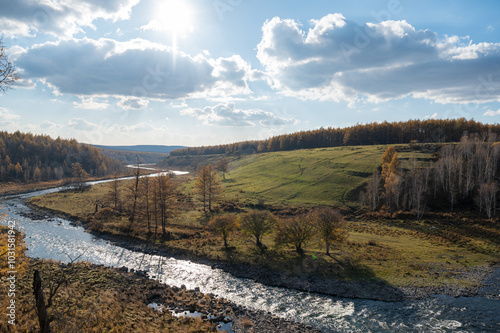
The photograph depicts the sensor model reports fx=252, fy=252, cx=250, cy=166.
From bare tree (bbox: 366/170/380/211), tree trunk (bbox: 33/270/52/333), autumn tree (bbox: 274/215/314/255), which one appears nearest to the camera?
tree trunk (bbox: 33/270/52/333)

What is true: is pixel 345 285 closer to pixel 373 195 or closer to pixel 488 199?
pixel 373 195

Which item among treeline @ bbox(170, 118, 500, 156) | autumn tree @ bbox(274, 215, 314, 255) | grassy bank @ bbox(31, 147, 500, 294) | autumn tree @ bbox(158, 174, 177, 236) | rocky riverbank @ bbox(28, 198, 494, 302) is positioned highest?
treeline @ bbox(170, 118, 500, 156)

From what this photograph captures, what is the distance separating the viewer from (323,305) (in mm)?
27984

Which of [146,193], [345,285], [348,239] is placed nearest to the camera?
[345,285]

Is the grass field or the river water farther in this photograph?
the grass field

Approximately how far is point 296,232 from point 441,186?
186 feet

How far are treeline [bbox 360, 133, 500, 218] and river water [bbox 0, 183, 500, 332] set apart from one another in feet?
134

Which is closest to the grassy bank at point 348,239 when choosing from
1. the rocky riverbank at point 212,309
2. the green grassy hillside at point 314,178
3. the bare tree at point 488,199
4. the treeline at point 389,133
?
the green grassy hillside at point 314,178

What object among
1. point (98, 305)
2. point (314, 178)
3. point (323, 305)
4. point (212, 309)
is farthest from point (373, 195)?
point (98, 305)

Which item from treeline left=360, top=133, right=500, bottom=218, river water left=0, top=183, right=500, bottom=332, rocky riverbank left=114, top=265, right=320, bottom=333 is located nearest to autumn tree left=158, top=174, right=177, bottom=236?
river water left=0, top=183, right=500, bottom=332

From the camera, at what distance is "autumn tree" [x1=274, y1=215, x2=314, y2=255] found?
41.4 meters

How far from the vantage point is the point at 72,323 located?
19.3 metres

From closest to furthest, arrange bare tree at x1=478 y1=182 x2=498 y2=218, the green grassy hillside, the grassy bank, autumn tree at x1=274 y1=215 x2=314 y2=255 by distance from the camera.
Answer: the grassy bank
autumn tree at x1=274 y1=215 x2=314 y2=255
bare tree at x1=478 y1=182 x2=498 y2=218
the green grassy hillside

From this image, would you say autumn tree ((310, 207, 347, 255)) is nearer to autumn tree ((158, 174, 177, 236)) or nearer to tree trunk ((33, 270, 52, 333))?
autumn tree ((158, 174, 177, 236))
